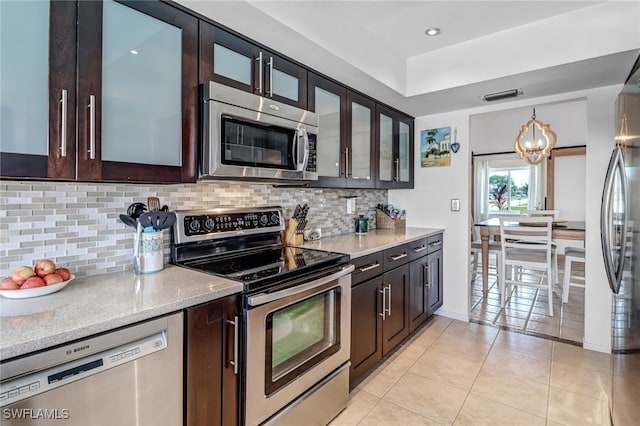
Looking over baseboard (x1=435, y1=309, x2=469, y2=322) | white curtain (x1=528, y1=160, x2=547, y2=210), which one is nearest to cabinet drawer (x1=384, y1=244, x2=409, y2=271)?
baseboard (x1=435, y1=309, x2=469, y2=322)

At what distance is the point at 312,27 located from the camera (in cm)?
184

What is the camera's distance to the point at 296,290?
5.08ft

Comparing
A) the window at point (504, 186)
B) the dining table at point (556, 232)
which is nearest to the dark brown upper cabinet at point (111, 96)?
the dining table at point (556, 232)

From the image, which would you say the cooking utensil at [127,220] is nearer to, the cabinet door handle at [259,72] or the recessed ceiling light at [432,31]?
the cabinet door handle at [259,72]

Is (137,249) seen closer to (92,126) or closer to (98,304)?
(98,304)

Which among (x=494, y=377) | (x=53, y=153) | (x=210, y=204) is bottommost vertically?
(x=494, y=377)

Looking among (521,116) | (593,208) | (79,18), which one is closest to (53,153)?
(79,18)

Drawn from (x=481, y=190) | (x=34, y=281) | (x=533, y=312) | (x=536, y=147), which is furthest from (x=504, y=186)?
(x=34, y=281)

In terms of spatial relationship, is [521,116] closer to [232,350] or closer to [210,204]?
[210,204]

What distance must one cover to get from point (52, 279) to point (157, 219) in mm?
451

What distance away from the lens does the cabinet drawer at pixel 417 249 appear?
2.75 m

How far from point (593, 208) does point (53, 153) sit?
3.45 m

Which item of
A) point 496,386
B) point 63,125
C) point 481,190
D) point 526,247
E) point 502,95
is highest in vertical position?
point 502,95

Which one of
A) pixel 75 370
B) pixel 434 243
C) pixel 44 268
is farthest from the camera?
pixel 434 243
